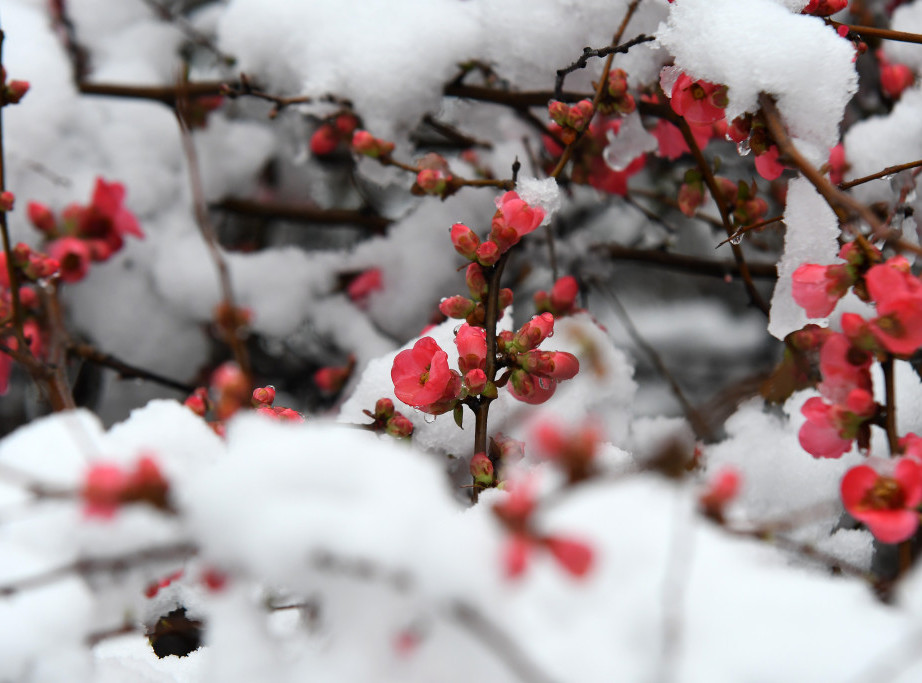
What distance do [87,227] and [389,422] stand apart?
0.65m

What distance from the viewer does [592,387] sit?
833mm

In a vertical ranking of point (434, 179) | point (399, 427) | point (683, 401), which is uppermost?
point (434, 179)

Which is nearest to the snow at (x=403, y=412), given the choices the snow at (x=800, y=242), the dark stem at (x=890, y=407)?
the snow at (x=800, y=242)

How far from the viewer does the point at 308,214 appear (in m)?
1.22

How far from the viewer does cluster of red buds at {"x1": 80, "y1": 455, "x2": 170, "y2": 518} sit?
302 millimetres

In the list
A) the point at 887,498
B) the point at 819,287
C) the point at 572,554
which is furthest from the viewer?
the point at 819,287

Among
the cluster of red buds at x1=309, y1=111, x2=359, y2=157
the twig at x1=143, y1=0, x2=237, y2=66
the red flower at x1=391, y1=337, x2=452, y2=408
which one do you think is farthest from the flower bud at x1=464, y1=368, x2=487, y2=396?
the twig at x1=143, y1=0, x2=237, y2=66

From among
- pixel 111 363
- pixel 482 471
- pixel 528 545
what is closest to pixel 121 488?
pixel 528 545

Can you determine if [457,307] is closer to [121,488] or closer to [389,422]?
[389,422]

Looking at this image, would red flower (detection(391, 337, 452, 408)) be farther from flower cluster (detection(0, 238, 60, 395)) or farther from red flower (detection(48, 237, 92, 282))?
red flower (detection(48, 237, 92, 282))

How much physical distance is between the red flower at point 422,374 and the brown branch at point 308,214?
561 mm

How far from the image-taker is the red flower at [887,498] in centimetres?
44

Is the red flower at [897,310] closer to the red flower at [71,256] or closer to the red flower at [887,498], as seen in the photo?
the red flower at [887,498]

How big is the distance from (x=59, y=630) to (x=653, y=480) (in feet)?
1.07
